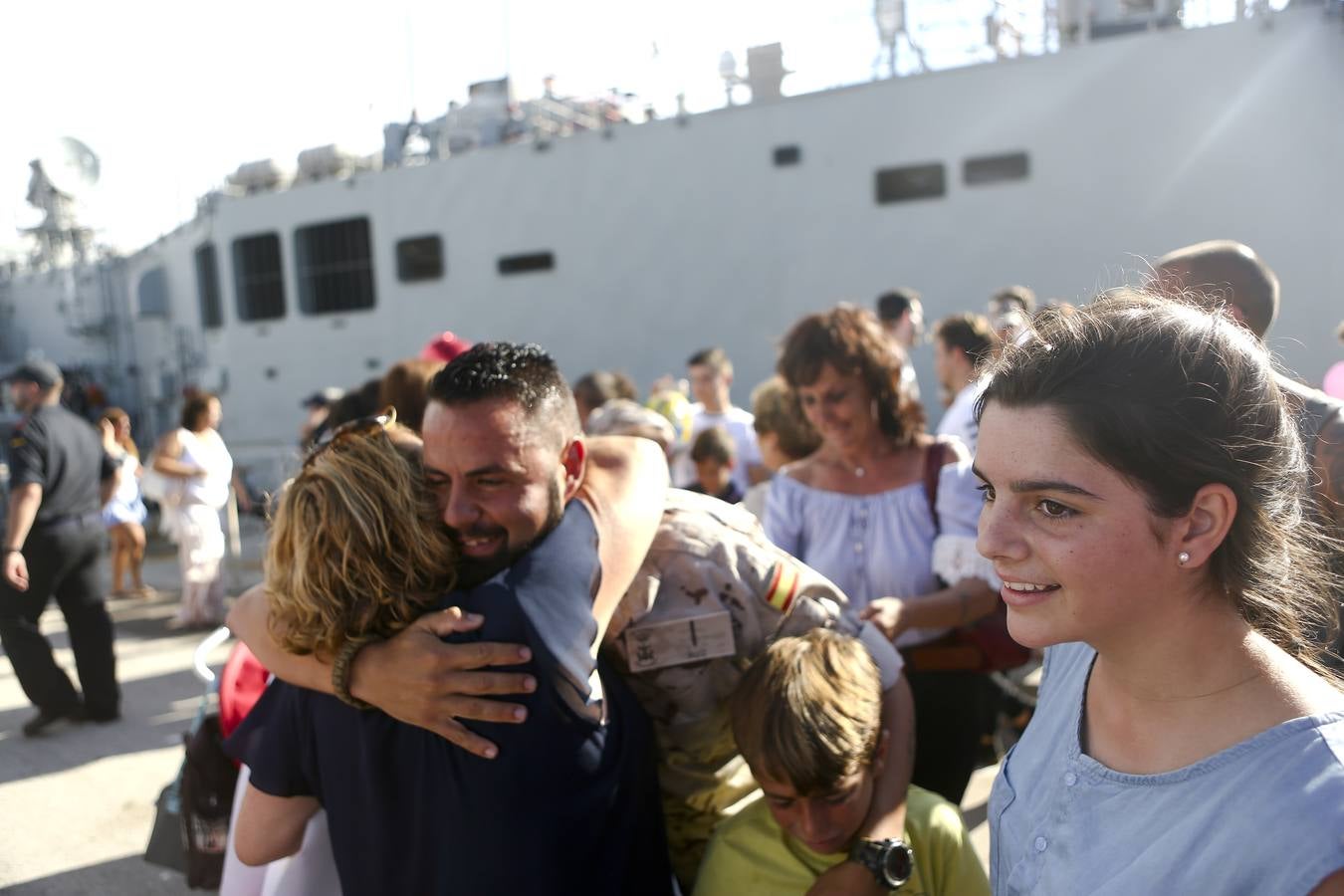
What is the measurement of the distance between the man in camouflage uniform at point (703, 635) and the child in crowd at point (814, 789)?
0.09m

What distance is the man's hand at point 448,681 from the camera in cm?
158

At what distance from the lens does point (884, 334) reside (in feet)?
9.55

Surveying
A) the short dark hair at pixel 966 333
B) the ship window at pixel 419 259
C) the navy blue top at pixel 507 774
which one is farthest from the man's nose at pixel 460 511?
the ship window at pixel 419 259

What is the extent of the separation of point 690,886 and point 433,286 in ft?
45.1

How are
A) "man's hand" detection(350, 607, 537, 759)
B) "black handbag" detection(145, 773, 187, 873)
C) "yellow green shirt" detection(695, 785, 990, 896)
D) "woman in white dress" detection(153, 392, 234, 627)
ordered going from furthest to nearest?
1. "woman in white dress" detection(153, 392, 234, 627)
2. "black handbag" detection(145, 773, 187, 873)
3. "yellow green shirt" detection(695, 785, 990, 896)
4. "man's hand" detection(350, 607, 537, 759)

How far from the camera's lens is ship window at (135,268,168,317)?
66.1 ft

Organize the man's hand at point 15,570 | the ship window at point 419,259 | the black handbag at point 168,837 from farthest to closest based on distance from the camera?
the ship window at point 419,259 < the man's hand at point 15,570 < the black handbag at point 168,837

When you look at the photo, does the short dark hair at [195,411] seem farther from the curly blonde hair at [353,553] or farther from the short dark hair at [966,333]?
the curly blonde hair at [353,553]

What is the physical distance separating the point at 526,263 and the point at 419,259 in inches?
78.8

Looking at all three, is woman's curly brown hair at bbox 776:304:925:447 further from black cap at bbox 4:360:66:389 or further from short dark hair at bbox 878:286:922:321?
black cap at bbox 4:360:66:389

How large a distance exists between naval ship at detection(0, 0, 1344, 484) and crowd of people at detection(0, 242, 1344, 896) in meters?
6.27

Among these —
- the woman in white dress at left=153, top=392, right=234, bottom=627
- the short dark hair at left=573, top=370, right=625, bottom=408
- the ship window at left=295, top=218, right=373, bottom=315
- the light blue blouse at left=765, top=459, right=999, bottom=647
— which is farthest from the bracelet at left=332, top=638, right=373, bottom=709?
the ship window at left=295, top=218, right=373, bottom=315

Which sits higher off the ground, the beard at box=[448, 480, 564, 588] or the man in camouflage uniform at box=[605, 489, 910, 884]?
the beard at box=[448, 480, 564, 588]

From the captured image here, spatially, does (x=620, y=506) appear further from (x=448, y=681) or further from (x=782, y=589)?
(x=448, y=681)
